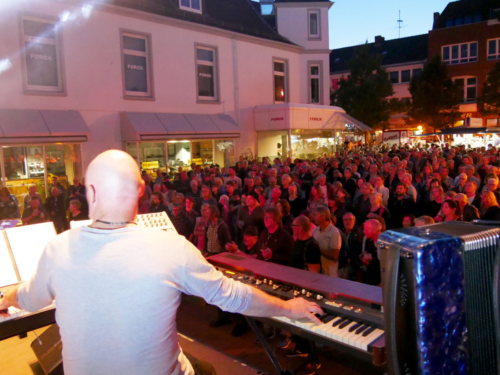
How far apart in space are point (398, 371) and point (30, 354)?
15.0 ft

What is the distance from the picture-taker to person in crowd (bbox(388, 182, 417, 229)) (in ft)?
22.6

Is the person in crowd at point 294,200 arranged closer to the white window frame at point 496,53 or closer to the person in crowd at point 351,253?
the person in crowd at point 351,253

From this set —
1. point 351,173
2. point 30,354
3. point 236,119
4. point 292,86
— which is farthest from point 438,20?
point 30,354

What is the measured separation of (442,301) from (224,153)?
1574 centimetres

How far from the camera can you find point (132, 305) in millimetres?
1684

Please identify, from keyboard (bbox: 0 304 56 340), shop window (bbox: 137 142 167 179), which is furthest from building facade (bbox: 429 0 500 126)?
keyboard (bbox: 0 304 56 340)

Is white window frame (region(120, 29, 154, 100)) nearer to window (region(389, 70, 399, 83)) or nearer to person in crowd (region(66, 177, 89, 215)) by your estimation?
person in crowd (region(66, 177, 89, 215))

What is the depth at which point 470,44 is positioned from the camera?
3722cm

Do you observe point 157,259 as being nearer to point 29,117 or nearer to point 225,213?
point 225,213

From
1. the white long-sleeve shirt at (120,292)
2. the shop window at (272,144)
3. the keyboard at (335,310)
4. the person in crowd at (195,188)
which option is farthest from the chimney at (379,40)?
the white long-sleeve shirt at (120,292)

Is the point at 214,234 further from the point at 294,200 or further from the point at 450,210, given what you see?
the point at 450,210

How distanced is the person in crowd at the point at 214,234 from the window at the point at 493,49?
3943 cm

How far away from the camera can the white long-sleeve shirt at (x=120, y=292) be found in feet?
5.51

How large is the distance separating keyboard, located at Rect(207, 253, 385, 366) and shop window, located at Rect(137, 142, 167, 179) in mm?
11282
